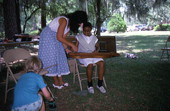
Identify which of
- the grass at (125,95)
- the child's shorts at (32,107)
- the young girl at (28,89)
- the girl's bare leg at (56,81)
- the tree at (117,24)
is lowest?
the grass at (125,95)

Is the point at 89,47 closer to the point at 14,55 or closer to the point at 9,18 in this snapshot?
the point at 14,55

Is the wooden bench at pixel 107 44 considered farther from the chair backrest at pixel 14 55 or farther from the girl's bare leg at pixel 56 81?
the chair backrest at pixel 14 55

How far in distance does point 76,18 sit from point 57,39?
48cm

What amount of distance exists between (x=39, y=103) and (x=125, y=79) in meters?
2.81

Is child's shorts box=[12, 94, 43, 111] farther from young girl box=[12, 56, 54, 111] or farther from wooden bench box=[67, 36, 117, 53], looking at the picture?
wooden bench box=[67, 36, 117, 53]

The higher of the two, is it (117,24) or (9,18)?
(117,24)

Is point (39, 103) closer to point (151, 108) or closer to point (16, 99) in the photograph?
point (16, 99)

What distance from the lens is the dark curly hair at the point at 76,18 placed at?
136 inches

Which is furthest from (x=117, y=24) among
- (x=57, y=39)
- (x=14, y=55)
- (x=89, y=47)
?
(x=14, y=55)

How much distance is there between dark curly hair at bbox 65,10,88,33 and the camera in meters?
3.44

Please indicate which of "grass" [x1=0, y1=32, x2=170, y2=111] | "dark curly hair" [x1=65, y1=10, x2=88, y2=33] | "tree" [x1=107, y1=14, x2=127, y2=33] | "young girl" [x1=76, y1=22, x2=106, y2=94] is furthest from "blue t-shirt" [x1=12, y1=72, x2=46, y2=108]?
"tree" [x1=107, y1=14, x2=127, y2=33]

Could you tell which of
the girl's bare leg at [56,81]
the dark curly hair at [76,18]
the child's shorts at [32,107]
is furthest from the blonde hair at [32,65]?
the girl's bare leg at [56,81]

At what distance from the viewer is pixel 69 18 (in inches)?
137

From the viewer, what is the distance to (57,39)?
338 centimetres
